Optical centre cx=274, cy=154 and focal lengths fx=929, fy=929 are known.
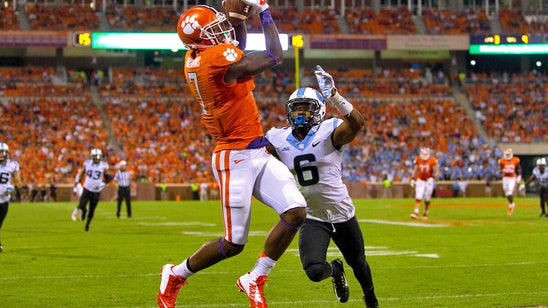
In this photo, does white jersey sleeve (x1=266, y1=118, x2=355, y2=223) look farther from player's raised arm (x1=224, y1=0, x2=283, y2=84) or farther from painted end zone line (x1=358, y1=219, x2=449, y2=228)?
painted end zone line (x1=358, y1=219, x2=449, y2=228)

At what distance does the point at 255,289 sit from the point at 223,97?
4.66ft

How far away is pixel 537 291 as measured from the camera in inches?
368

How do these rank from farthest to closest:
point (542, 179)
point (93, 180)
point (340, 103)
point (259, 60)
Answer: point (542, 179) < point (93, 180) < point (340, 103) < point (259, 60)

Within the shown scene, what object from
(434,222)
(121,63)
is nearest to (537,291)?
(434,222)

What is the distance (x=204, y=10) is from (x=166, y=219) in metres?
18.3

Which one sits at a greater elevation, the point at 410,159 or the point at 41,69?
the point at 41,69

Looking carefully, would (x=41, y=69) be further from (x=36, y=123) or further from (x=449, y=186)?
(x=449, y=186)

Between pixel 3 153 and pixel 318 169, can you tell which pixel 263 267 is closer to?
pixel 318 169

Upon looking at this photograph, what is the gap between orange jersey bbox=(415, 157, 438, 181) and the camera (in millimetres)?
24062

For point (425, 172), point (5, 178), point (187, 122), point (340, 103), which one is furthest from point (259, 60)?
point (187, 122)

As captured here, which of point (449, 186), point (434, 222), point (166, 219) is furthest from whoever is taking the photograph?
point (449, 186)

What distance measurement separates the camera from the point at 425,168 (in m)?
24.2

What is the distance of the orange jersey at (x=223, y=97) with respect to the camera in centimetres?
661

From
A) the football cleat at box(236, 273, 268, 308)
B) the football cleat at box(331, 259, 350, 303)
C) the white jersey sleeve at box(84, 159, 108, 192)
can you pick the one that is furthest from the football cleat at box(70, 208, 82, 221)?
the football cleat at box(236, 273, 268, 308)
